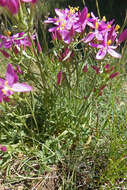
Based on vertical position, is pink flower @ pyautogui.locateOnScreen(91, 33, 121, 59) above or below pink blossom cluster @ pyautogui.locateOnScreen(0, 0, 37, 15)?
below

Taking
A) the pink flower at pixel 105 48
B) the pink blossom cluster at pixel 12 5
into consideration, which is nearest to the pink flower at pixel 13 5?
the pink blossom cluster at pixel 12 5

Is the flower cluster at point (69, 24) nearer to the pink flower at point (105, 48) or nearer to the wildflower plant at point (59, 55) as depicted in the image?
the wildflower plant at point (59, 55)

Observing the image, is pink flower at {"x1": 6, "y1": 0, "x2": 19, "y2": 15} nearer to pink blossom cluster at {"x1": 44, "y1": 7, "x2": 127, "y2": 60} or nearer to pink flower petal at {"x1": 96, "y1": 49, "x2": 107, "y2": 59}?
pink blossom cluster at {"x1": 44, "y1": 7, "x2": 127, "y2": 60}

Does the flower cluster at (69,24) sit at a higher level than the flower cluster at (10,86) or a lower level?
higher

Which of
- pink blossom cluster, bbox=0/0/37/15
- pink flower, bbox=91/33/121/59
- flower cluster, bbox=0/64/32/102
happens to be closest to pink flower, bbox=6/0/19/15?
pink blossom cluster, bbox=0/0/37/15

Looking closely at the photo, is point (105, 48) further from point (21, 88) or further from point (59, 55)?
point (21, 88)

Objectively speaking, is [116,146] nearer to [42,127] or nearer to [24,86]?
[42,127]

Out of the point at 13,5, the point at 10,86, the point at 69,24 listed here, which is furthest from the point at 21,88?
the point at 69,24

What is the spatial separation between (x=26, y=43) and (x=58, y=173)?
1214 millimetres

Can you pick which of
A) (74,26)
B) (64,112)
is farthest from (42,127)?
(74,26)

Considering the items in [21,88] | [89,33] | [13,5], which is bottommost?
[21,88]

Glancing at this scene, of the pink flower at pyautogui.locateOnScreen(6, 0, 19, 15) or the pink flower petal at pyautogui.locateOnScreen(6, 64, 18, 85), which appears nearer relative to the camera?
the pink flower at pyautogui.locateOnScreen(6, 0, 19, 15)

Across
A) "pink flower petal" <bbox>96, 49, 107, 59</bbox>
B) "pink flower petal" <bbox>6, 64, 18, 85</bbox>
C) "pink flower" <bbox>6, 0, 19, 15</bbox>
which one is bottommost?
"pink flower petal" <bbox>6, 64, 18, 85</bbox>

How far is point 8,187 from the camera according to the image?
1.65 metres
